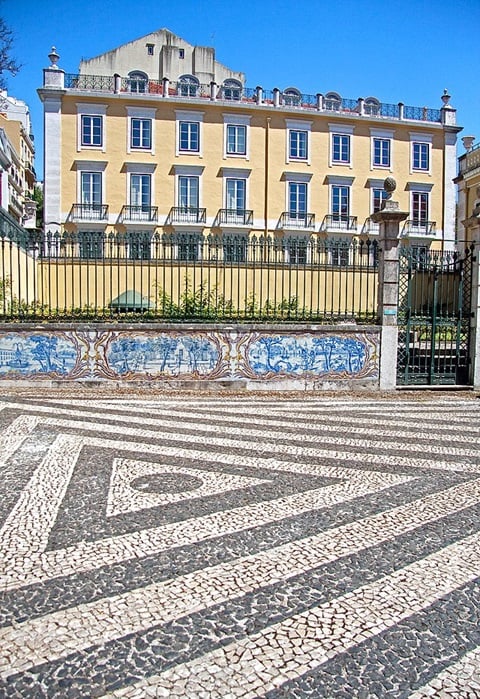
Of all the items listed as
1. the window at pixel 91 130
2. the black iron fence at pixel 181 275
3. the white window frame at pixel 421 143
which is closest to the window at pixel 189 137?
the window at pixel 91 130

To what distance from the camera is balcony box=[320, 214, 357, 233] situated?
37669mm

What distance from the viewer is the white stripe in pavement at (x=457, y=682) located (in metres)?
2.38

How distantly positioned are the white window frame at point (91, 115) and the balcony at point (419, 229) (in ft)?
62.8

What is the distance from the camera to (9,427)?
24.1 feet

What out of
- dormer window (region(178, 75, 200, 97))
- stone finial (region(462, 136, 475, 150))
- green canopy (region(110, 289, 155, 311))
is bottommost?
green canopy (region(110, 289, 155, 311))

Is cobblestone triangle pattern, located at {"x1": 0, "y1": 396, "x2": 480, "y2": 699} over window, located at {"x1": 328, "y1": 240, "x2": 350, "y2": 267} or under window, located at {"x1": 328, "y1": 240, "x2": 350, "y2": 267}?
under

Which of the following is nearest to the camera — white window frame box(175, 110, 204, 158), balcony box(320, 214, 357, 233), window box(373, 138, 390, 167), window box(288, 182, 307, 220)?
white window frame box(175, 110, 204, 158)

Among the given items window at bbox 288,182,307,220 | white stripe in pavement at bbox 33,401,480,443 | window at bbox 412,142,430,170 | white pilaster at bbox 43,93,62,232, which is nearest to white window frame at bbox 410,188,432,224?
window at bbox 412,142,430,170

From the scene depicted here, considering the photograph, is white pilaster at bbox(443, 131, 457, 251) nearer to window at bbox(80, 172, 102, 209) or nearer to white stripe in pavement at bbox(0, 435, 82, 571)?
→ window at bbox(80, 172, 102, 209)

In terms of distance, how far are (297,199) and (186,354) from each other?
2814 centimetres

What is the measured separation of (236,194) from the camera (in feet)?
120

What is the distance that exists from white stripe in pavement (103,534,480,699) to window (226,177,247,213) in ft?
112

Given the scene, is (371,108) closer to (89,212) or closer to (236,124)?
(236,124)

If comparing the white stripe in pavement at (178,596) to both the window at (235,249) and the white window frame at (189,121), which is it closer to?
the window at (235,249)
